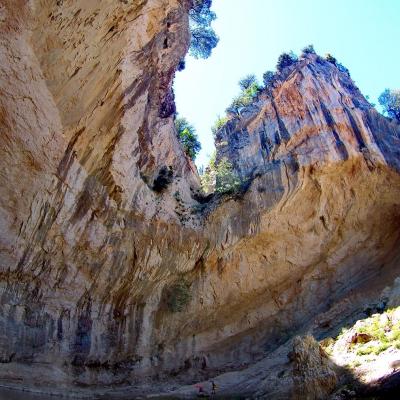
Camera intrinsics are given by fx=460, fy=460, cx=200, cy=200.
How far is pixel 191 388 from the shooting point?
50.2 ft

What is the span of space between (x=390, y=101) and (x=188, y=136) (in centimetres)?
1516

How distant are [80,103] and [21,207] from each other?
11.8ft

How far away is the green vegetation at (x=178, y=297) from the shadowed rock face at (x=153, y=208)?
58 mm

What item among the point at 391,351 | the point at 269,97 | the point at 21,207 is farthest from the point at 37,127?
the point at 269,97

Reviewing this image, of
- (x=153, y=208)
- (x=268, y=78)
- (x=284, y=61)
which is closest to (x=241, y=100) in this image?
(x=268, y=78)

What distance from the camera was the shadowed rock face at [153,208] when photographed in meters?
13.4

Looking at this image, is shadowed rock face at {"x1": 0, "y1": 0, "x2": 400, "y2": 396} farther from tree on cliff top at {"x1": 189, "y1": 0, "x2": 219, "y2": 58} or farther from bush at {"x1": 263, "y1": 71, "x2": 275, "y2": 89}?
→ tree on cliff top at {"x1": 189, "y1": 0, "x2": 219, "y2": 58}

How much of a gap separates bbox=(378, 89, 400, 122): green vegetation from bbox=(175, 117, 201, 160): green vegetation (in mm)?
13277

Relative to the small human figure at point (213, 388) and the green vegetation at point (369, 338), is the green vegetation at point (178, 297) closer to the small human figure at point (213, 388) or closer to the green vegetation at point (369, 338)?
the small human figure at point (213, 388)

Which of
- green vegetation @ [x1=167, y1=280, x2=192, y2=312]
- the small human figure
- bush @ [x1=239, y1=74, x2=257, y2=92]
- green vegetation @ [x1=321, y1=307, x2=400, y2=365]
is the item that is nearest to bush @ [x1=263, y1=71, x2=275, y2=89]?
bush @ [x1=239, y1=74, x2=257, y2=92]

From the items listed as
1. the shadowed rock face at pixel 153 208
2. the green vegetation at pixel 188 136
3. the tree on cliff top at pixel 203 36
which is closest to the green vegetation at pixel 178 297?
the shadowed rock face at pixel 153 208

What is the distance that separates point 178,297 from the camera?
737 inches

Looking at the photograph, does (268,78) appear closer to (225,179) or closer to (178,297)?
(225,179)

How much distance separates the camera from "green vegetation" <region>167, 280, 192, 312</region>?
1864cm
